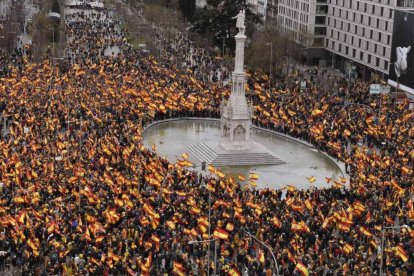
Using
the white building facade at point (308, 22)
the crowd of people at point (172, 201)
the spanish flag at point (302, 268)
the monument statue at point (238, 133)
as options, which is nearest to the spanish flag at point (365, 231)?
the crowd of people at point (172, 201)

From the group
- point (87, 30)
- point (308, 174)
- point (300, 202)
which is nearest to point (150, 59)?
point (87, 30)

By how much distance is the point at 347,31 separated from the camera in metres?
104

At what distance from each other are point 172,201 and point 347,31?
213 ft

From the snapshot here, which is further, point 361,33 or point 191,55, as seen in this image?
point 191,55

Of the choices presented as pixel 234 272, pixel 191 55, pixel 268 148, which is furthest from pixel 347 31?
pixel 234 272

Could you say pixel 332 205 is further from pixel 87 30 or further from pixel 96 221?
pixel 87 30

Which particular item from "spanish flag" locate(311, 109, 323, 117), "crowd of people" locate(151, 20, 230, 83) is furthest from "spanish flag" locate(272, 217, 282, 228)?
"crowd of people" locate(151, 20, 230, 83)

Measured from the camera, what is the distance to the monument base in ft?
198

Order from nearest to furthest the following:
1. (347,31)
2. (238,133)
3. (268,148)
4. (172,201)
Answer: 1. (172,201)
2. (238,133)
3. (268,148)
4. (347,31)

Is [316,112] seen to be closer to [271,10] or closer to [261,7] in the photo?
[271,10]

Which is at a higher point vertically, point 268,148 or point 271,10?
point 271,10

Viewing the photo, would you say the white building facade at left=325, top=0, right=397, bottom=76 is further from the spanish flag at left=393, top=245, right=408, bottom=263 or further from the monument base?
the spanish flag at left=393, top=245, right=408, bottom=263

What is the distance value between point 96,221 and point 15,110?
28228mm

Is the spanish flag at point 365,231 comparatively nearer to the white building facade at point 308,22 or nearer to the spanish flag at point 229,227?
the spanish flag at point 229,227
